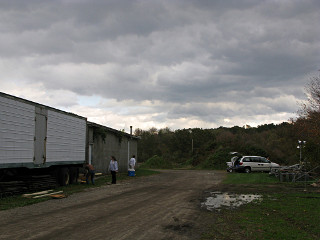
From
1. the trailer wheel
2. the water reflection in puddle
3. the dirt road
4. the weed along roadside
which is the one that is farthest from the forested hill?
the dirt road

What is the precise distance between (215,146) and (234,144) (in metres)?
4.87

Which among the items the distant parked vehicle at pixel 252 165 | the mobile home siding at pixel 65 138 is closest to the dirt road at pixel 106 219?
the mobile home siding at pixel 65 138

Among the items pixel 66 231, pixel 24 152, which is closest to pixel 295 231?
pixel 66 231

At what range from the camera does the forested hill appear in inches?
1687

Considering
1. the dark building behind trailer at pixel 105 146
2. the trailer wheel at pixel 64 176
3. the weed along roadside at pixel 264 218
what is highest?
the dark building behind trailer at pixel 105 146

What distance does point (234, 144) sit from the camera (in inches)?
1801

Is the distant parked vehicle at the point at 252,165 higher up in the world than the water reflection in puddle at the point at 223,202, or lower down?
higher up

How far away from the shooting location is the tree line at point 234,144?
79.2 ft

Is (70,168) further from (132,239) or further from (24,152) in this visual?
(132,239)

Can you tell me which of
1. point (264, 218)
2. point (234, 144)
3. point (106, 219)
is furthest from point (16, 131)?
point (234, 144)

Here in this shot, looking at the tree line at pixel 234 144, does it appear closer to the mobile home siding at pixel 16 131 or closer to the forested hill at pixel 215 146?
the forested hill at pixel 215 146

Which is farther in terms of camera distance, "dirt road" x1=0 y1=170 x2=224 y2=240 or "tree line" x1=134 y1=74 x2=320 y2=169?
"tree line" x1=134 y1=74 x2=320 y2=169

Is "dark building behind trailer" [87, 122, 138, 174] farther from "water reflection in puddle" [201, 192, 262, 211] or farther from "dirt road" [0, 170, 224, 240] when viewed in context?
"water reflection in puddle" [201, 192, 262, 211]

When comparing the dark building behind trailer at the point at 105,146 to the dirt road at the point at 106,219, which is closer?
the dirt road at the point at 106,219
